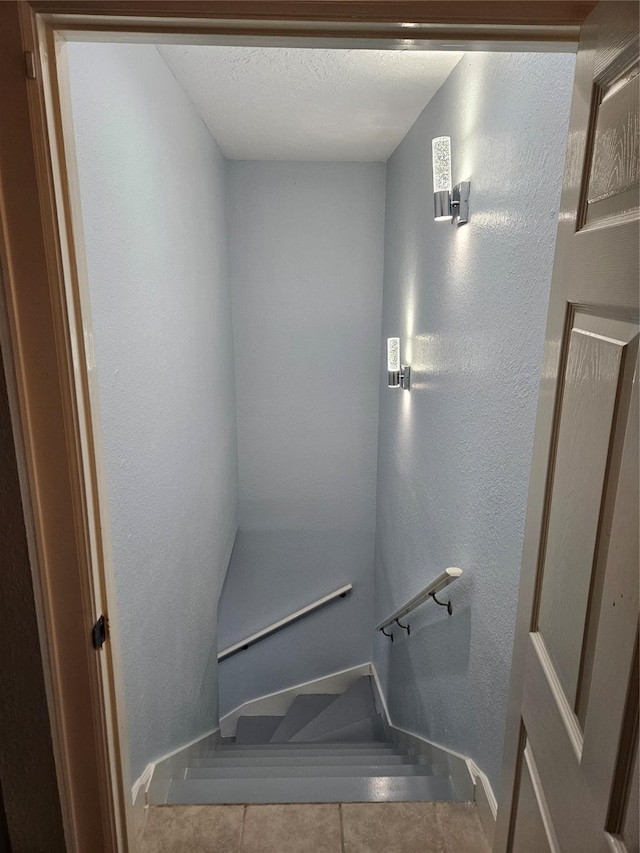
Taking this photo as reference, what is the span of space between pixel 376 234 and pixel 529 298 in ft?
9.95

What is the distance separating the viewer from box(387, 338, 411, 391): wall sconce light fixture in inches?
139

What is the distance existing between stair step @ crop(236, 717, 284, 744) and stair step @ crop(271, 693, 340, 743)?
0.46 ft

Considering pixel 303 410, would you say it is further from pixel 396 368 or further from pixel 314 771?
pixel 314 771

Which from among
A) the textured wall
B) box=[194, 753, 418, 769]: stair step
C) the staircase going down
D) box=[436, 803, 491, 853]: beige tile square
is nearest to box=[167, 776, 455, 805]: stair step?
the staircase going down

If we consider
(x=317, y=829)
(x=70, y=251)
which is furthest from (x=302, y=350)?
(x=70, y=251)

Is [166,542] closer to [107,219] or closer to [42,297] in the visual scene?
[107,219]

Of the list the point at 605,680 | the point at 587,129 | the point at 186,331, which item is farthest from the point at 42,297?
the point at 186,331

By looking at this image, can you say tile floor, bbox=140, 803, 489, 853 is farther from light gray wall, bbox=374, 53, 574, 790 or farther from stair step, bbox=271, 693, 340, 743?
stair step, bbox=271, 693, 340, 743

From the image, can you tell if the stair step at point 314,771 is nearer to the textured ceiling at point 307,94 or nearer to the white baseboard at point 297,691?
the white baseboard at point 297,691

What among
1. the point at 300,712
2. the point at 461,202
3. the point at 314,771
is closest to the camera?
the point at 461,202

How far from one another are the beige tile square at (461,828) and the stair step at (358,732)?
229 centimetres

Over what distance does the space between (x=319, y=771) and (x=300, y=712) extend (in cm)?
258

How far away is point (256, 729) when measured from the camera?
16.5 feet

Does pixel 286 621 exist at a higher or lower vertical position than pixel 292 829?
lower
